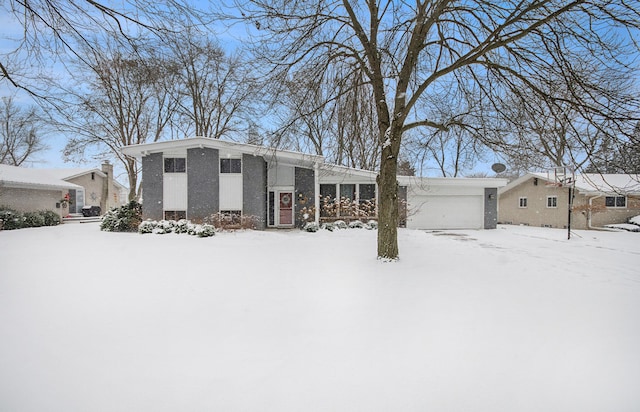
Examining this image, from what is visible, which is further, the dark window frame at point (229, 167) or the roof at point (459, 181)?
the roof at point (459, 181)

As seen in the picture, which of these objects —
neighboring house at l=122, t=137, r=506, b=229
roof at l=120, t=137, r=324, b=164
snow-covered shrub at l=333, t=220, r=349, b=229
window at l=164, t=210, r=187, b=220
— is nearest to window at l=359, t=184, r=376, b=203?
neighboring house at l=122, t=137, r=506, b=229

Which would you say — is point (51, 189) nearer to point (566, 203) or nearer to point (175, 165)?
point (175, 165)

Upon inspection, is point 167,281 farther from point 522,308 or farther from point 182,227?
point 182,227

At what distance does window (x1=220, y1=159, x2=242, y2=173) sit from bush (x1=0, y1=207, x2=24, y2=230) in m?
11.5

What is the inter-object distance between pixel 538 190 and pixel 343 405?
80.2ft

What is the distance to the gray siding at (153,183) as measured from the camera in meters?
14.1

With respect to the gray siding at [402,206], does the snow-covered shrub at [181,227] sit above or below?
below

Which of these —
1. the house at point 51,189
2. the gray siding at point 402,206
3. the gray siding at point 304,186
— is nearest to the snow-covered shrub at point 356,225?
the gray siding at point 304,186

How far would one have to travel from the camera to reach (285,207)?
15805 mm

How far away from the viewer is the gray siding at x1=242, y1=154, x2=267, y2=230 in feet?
46.1

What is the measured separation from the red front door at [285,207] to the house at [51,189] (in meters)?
15.1

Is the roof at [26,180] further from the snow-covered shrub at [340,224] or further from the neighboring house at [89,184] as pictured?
the snow-covered shrub at [340,224]

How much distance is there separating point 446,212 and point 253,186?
36.4ft

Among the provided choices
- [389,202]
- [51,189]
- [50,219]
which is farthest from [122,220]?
[389,202]
